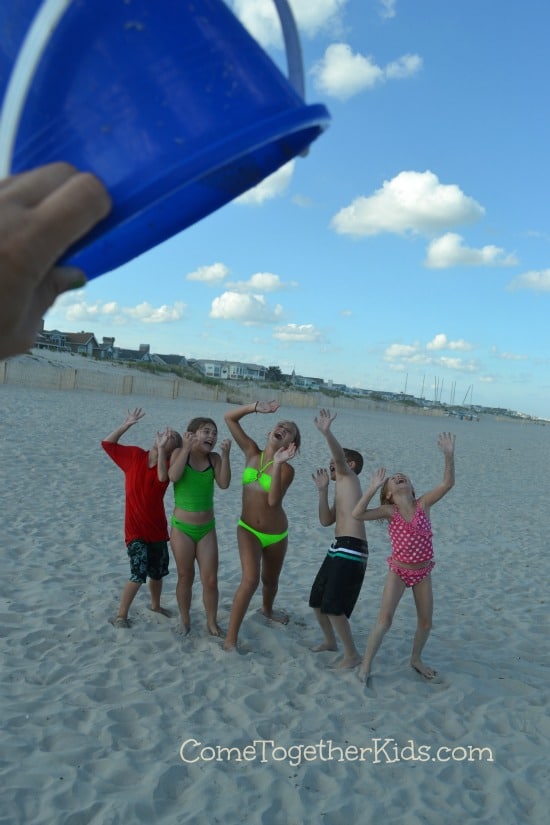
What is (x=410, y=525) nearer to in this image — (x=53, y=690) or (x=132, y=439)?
(x=53, y=690)

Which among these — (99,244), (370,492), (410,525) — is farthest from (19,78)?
(410,525)

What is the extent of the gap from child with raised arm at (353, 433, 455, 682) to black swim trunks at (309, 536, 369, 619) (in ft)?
0.69

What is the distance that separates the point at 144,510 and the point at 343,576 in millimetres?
1587

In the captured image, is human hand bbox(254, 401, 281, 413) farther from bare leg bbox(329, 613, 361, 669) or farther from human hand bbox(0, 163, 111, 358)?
human hand bbox(0, 163, 111, 358)

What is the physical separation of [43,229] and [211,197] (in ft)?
1.30

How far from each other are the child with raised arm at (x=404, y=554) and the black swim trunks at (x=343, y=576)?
0.21 metres

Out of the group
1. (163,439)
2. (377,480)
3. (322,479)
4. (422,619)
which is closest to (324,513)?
(322,479)

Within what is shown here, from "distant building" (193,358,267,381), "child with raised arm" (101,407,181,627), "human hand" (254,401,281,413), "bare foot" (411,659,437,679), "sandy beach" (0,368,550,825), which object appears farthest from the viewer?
"distant building" (193,358,267,381)

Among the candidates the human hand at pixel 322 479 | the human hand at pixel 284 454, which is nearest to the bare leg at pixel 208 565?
the human hand at pixel 284 454

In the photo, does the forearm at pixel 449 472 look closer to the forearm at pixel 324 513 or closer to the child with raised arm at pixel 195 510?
the forearm at pixel 324 513

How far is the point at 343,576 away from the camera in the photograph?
4.44 m

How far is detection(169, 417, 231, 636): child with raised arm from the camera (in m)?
4.68

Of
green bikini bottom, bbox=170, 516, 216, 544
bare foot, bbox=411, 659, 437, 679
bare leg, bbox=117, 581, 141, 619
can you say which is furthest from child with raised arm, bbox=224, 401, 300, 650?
A: bare foot, bbox=411, 659, 437, 679

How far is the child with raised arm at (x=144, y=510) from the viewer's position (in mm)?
4777
